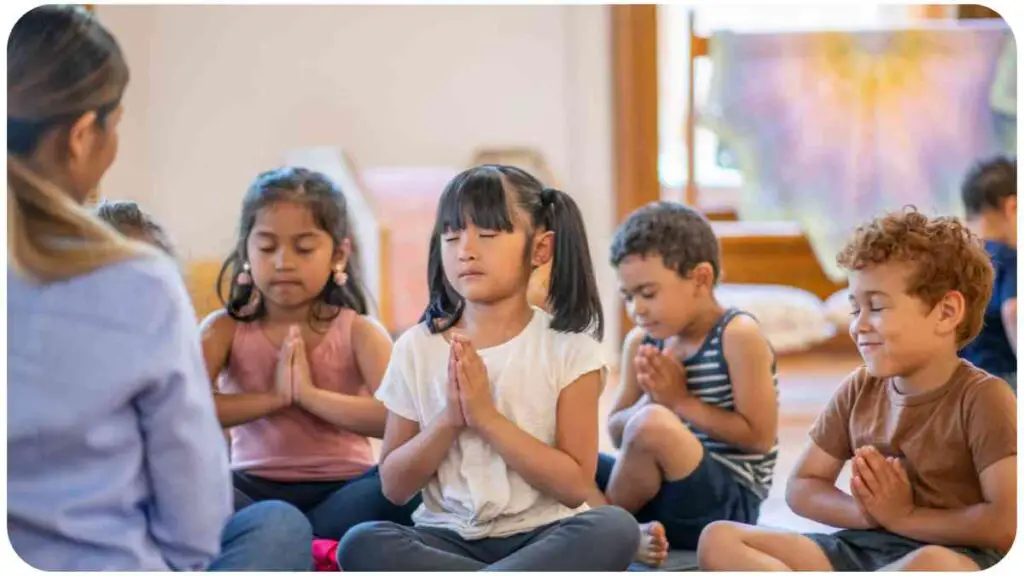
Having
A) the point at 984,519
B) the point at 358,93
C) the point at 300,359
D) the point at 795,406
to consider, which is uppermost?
the point at 358,93

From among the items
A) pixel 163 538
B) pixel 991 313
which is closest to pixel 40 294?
pixel 163 538

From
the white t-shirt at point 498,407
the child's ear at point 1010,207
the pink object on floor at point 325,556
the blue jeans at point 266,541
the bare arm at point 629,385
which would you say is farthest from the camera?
the child's ear at point 1010,207

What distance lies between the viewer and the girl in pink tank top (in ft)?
4.36

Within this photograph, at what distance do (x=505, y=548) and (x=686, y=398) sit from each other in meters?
0.38

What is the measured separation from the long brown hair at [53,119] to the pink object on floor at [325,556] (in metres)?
0.49

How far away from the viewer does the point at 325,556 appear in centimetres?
130

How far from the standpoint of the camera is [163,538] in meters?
0.94

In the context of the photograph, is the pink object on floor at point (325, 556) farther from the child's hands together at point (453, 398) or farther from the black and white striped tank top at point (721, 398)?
the black and white striped tank top at point (721, 398)

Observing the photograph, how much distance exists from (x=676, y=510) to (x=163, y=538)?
657 mm

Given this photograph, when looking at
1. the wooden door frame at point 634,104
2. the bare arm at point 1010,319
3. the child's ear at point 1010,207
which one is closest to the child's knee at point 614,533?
the bare arm at point 1010,319

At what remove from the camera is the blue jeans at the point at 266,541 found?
105 centimetres

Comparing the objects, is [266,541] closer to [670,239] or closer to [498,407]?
[498,407]

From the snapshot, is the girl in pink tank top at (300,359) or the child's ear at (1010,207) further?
the child's ear at (1010,207)

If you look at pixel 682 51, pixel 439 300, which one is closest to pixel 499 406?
pixel 439 300
